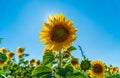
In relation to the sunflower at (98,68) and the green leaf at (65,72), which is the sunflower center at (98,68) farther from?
the green leaf at (65,72)

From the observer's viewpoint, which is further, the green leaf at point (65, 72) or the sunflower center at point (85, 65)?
the sunflower center at point (85, 65)

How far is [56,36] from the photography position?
5.27 m

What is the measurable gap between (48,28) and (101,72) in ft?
9.35

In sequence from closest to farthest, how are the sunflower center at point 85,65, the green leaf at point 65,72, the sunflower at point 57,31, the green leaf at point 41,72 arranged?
1. the green leaf at point 65,72
2. the green leaf at point 41,72
3. the sunflower at point 57,31
4. the sunflower center at point 85,65

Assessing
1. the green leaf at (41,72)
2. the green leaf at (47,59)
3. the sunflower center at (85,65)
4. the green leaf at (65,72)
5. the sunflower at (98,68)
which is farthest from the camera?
the sunflower at (98,68)

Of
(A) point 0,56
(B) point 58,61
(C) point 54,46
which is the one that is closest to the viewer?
(B) point 58,61

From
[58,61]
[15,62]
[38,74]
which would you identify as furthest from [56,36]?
[15,62]

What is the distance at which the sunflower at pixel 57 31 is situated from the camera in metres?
5.24

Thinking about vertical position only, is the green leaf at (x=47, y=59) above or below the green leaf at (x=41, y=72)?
above

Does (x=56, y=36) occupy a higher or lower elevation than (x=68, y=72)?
higher

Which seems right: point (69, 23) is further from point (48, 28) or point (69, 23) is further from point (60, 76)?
point (60, 76)

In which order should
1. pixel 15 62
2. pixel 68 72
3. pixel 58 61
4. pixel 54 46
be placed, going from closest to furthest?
pixel 68 72 → pixel 58 61 → pixel 54 46 → pixel 15 62

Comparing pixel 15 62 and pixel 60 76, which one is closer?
pixel 60 76

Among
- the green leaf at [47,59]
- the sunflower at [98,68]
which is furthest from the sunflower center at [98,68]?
the green leaf at [47,59]
